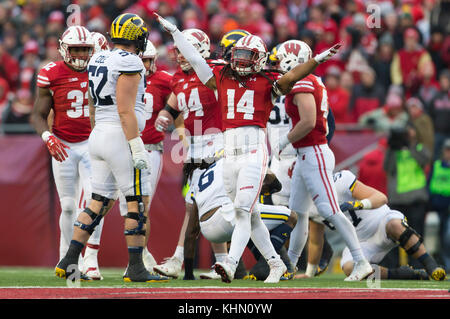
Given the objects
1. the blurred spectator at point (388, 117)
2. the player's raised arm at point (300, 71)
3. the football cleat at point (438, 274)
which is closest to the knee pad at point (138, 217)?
the player's raised arm at point (300, 71)

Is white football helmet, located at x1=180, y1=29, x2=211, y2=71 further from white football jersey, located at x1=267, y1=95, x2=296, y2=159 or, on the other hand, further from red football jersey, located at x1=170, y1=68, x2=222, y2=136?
white football jersey, located at x1=267, y1=95, x2=296, y2=159

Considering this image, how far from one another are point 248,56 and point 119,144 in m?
1.28

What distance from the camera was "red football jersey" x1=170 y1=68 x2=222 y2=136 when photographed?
870 cm

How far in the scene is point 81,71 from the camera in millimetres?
8344

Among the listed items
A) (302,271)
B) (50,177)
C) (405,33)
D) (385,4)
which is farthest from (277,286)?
(385,4)

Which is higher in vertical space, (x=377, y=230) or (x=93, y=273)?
(x=377, y=230)

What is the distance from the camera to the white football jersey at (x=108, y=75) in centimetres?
712

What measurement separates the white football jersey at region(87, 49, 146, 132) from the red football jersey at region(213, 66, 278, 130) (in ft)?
2.41

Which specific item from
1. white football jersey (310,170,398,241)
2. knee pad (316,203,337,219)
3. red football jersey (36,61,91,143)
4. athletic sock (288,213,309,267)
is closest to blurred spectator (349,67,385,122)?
white football jersey (310,170,398,241)

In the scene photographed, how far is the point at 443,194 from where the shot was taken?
39.5ft

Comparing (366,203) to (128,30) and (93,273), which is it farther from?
(128,30)

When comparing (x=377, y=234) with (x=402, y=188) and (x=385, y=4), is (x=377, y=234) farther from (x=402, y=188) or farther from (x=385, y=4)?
(x=385, y=4)

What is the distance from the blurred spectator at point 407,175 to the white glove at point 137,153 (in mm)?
5129

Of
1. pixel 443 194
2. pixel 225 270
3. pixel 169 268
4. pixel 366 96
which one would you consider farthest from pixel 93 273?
pixel 366 96
